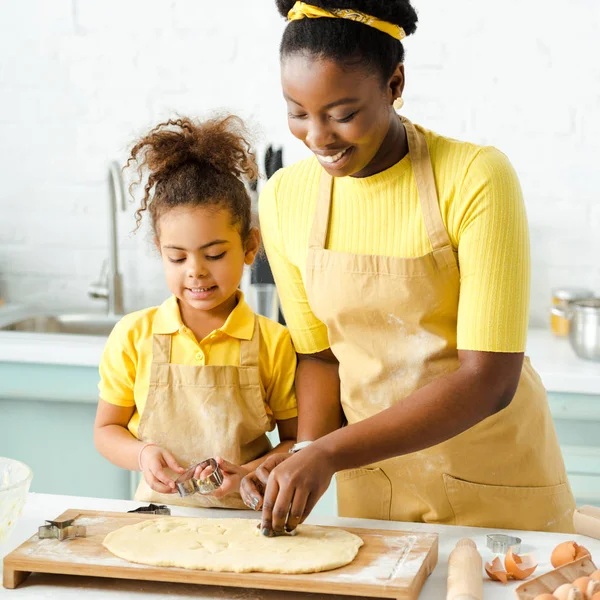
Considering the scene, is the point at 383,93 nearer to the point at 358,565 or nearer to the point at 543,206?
the point at 358,565

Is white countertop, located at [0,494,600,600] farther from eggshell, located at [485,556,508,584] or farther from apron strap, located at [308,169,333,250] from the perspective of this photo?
apron strap, located at [308,169,333,250]

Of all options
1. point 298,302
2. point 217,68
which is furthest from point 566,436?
point 217,68

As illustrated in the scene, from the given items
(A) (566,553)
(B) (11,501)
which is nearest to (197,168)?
(B) (11,501)

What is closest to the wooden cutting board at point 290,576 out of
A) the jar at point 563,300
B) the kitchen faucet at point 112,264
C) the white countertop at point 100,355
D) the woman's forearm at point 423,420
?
the woman's forearm at point 423,420

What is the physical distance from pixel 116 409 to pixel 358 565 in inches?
22.9

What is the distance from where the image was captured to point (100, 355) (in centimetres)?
238

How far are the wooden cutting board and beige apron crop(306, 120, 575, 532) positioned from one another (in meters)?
0.27

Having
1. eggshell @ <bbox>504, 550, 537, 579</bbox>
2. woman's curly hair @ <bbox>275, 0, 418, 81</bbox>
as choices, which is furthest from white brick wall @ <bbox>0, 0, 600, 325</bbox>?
eggshell @ <bbox>504, 550, 537, 579</bbox>

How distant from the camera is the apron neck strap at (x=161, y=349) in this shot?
5.09 feet

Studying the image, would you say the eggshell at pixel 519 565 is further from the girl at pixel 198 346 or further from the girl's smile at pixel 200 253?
the girl's smile at pixel 200 253

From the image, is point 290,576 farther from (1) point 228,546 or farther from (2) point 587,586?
(2) point 587,586

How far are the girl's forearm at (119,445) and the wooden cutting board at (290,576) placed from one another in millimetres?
237

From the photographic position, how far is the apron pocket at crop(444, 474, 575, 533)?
59.5 inches

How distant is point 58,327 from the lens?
2.98m
